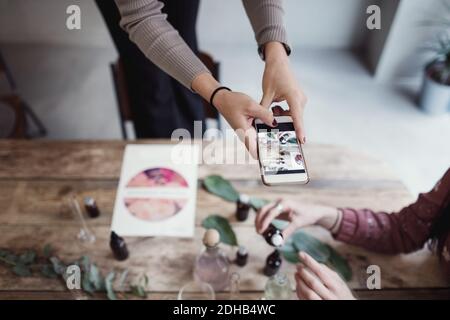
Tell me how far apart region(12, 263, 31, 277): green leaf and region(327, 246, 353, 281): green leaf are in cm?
67

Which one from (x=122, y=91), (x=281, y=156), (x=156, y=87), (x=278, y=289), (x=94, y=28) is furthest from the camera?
(x=94, y=28)

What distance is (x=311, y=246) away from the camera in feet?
2.83

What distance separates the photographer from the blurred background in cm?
200

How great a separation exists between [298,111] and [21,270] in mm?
709

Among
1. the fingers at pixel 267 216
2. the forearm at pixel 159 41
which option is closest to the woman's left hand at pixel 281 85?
the forearm at pixel 159 41

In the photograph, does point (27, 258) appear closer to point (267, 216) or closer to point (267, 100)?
point (267, 216)

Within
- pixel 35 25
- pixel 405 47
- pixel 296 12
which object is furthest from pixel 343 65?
pixel 35 25

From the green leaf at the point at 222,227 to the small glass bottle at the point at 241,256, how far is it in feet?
0.15

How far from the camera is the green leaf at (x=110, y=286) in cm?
78

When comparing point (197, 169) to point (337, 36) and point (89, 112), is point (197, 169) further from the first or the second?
point (337, 36)

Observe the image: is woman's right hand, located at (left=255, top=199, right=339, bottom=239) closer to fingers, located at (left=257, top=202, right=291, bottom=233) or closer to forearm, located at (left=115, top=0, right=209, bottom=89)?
fingers, located at (left=257, top=202, right=291, bottom=233)

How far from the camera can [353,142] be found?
81.0 inches

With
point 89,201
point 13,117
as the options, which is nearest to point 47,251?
point 89,201

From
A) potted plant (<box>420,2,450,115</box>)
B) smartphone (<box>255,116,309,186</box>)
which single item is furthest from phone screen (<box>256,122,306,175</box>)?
potted plant (<box>420,2,450,115</box>)
